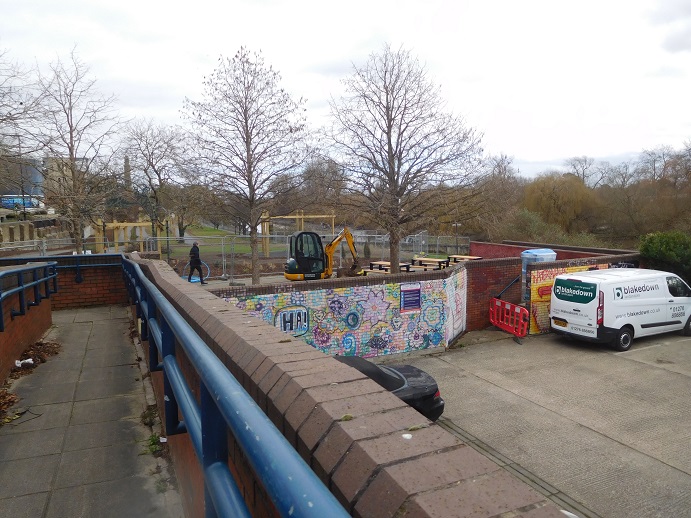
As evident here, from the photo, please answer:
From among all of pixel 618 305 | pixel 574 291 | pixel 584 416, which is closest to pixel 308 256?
pixel 574 291

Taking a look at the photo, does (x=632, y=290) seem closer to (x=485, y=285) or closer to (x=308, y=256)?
(x=485, y=285)

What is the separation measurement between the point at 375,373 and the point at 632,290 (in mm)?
9774

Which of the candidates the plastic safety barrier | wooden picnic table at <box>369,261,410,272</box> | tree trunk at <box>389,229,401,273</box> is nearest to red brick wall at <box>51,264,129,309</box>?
tree trunk at <box>389,229,401,273</box>

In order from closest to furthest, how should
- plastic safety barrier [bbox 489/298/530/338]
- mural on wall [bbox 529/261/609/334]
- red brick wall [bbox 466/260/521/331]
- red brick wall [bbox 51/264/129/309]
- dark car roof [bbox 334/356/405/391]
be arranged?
dark car roof [bbox 334/356/405/391] → red brick wall [bbox 51/264/129/309] → plastic safety barrier [bbox 489/298/530/338] → mural on wall [bbox 529/261/609/334] → red brick wall [bbox 466/260/521/331]

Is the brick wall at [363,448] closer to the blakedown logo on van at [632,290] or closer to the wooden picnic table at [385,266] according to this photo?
the blakedown logo on van at [632,290]

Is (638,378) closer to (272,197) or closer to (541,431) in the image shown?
(541,431)

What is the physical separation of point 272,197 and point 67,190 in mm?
7359

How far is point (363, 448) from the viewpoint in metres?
1.38

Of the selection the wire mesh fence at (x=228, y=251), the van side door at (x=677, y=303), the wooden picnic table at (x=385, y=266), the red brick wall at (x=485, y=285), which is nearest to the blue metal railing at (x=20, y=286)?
the red brick wall at (x=485, y=285)

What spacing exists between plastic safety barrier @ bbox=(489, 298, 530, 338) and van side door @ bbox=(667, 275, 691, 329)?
3.98 m

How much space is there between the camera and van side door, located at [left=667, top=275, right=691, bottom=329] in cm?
1473

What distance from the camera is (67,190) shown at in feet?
59.7

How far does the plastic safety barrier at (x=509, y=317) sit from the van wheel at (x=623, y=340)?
95.1 inches

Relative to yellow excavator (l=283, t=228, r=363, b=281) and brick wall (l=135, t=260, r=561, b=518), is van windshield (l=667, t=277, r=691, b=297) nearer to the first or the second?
yellow excavator (l=283, t=228, r=363, b=281)
